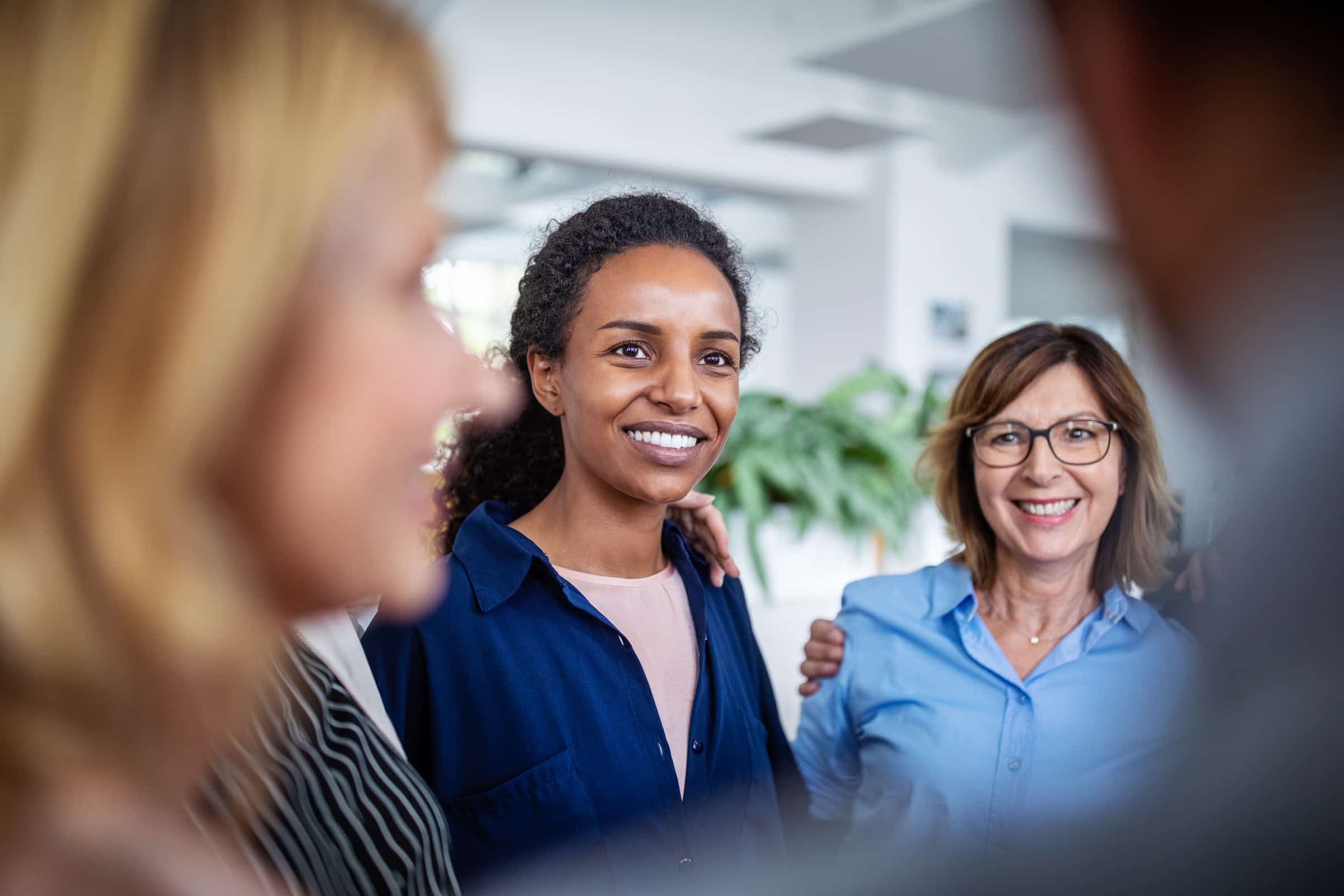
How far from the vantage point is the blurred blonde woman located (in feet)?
0.96

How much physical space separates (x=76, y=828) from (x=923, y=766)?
1357 mm

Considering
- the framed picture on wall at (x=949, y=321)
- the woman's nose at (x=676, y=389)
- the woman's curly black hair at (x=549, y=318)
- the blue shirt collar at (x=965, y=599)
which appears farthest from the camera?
the framed picture on wall at (x=949, y=321)

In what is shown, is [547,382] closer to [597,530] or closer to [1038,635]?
[597,530]

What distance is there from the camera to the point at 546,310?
1.41m

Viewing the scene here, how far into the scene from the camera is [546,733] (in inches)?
46.6

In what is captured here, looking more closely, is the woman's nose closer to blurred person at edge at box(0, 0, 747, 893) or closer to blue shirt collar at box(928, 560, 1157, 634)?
blue shirt collar at box(928, 560, 1157, 634)

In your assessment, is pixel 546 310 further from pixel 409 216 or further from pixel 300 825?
pixel 409 216

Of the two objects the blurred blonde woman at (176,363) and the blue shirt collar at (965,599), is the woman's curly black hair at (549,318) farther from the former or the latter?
the blurred blonde woman at (176,363)

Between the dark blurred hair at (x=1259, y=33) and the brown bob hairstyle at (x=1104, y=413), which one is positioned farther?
the brown bob hairstyle at (x=1104, y=413)

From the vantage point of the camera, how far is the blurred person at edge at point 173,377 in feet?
0.95

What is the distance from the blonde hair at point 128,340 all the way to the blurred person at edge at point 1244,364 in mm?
205

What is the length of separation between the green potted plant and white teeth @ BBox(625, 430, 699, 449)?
176 centimetres

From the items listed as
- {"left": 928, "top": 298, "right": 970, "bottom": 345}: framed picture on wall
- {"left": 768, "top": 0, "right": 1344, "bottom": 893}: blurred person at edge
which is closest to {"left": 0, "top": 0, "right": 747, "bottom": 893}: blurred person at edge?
{"left": 768, "top": 0, "right": 1344, "bottom": 893}: blurred person at edge

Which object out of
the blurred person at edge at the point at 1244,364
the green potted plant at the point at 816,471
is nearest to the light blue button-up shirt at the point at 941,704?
the blurred person at edge at the point at 1244,364
